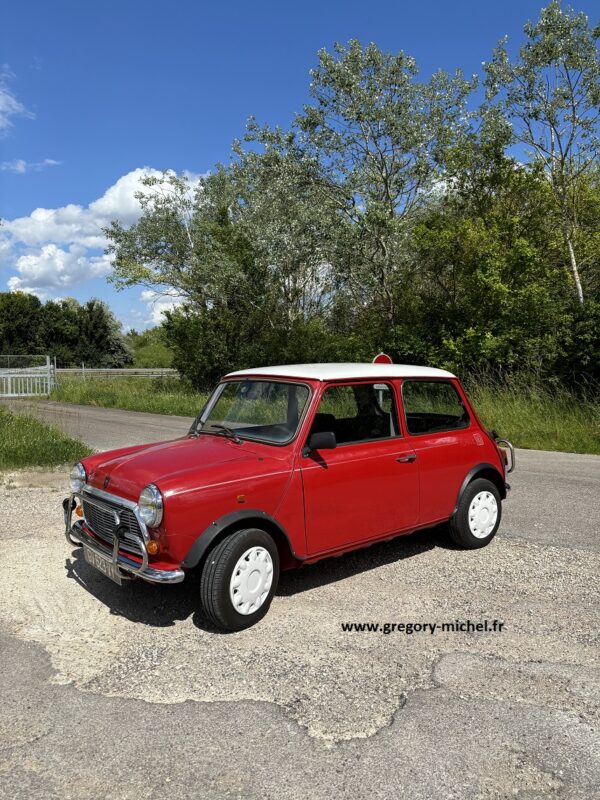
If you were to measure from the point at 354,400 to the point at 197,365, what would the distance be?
22.0 metres

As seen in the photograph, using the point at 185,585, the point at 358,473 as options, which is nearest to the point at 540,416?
the point at 358,473

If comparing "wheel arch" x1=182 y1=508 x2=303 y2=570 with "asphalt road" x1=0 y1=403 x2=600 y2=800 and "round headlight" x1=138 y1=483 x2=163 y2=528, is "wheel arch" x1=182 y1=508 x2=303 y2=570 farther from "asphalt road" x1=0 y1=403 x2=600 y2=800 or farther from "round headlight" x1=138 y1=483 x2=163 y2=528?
"asphalt road" x1=0 y1=403 x2=600 y2=800

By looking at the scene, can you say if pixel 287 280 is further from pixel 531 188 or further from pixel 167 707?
pixel 167 707

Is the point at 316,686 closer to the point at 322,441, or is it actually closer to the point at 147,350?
the point at 322,441

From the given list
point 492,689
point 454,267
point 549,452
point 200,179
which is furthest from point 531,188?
point 200,179

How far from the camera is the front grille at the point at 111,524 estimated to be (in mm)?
3992

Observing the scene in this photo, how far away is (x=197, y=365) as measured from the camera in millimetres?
26375

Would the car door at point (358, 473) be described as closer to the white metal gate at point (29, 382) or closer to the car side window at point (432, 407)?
the car side window at point (432, 407)

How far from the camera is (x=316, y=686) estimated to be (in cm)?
336

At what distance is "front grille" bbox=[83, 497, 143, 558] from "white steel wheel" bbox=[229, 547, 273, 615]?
0.64 metres

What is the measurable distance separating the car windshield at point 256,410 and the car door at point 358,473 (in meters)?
0.19

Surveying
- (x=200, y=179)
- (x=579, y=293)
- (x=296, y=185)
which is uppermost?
(x=200, y=179)

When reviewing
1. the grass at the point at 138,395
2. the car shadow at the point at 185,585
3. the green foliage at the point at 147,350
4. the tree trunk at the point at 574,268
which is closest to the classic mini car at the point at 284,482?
the car shadow at the point at 185,585

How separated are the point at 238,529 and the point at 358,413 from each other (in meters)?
1.48
